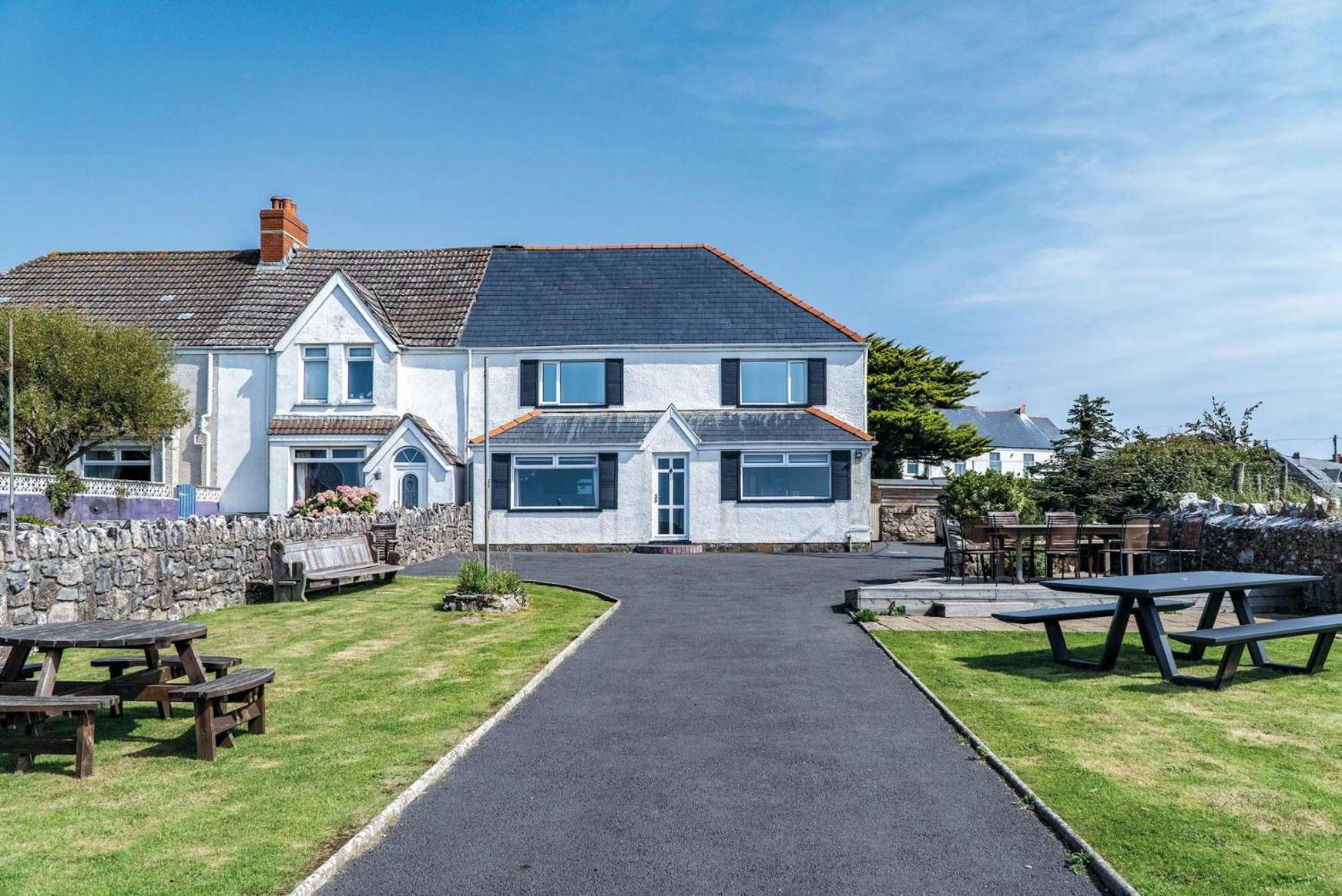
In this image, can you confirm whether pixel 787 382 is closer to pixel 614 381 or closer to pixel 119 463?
pixel 614 381

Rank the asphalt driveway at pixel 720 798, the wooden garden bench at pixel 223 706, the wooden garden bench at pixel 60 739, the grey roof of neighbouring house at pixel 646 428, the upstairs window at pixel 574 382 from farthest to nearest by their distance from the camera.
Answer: the upstairs window at pixel 574 382 → the grey roof of neighbouring house at pixel 646 428 → the wooden garden bench at pixel 223 706 → the wooden garden bench at pixel 60 739 → the asphalt driveway at pixel 720 798

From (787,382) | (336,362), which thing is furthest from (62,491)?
(787,382)

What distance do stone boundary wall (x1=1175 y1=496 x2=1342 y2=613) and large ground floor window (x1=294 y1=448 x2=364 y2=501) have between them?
2185 cm

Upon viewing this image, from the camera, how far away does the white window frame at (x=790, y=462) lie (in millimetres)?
28750

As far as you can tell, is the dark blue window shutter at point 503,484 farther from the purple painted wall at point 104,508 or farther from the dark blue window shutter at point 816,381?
the dark blue window shutter at point 816,381

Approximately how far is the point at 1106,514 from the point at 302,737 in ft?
71.6

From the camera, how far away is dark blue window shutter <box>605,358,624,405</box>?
30359 millimetres

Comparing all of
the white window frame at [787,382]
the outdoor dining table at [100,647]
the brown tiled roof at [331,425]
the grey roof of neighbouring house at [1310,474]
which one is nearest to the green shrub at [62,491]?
the brown tiled roof at [331,425]

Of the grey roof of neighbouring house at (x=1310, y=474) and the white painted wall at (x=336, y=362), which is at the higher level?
the white painted wall at (x=336, y=362)

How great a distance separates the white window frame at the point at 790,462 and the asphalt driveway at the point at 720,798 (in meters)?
17.6

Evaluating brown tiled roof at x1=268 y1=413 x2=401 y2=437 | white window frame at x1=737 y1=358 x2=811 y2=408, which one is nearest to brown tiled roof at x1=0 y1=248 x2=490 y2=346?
brown tiled roof at x1=268 y1=413 x2=401 y2=437

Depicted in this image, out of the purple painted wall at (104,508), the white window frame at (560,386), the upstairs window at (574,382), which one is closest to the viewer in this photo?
the purple painted wall at (104,508)

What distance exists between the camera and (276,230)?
33.9m

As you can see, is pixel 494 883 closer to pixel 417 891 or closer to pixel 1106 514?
pixel 417 891
